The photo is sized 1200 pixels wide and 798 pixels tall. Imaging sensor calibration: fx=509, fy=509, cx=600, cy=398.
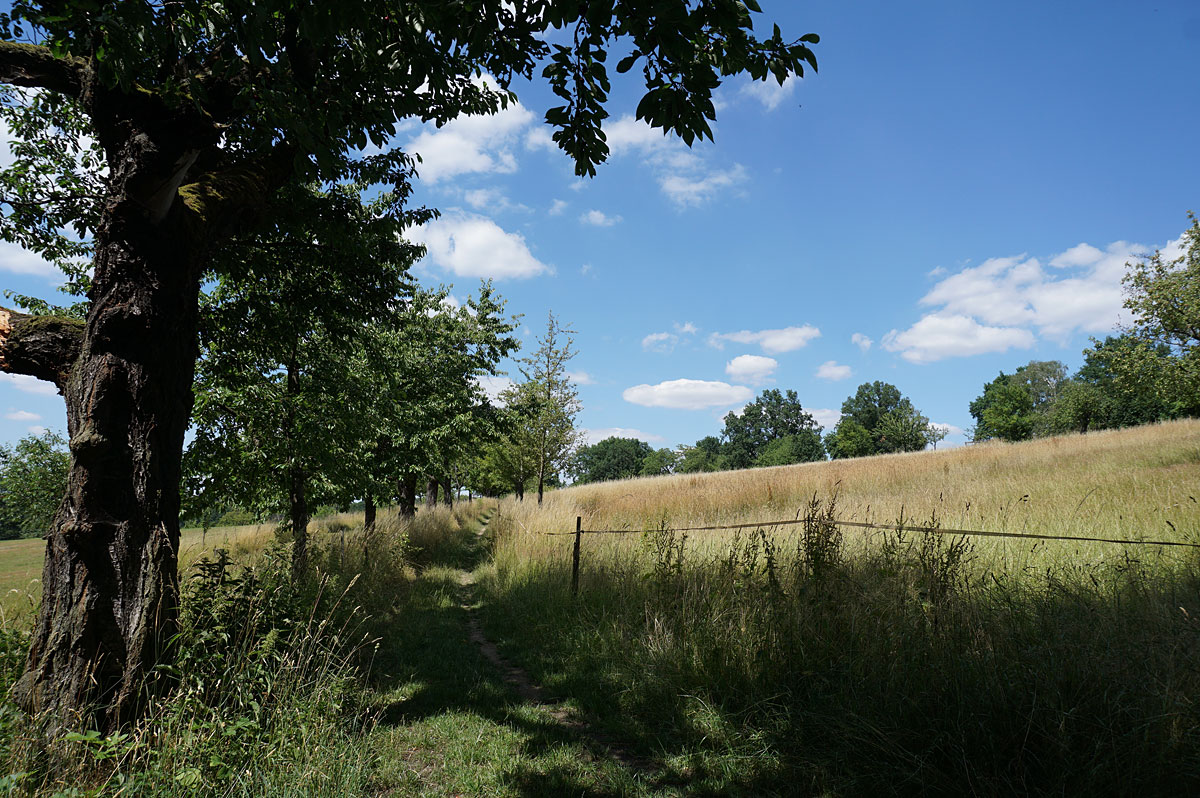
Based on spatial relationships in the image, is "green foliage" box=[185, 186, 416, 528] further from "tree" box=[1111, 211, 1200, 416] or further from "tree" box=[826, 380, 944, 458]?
"tree" box=[826, 380, 944, 458]

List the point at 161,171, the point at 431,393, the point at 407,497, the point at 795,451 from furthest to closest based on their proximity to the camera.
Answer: the point at 795,451 < the point at 407,497 < the point at 431,393 < the point at 161,171

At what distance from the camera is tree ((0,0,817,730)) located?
2973 millimetres

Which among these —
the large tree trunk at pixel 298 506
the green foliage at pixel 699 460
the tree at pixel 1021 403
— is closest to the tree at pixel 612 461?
the green foliage at pixel 699 460

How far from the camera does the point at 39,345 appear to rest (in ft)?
13.1

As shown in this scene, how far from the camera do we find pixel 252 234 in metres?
5.62

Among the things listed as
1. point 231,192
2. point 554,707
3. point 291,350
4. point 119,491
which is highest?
point 231,192

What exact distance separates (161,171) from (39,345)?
168 cm

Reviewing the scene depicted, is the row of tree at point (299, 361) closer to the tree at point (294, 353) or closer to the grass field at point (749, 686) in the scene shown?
the tree at point (294, 353)

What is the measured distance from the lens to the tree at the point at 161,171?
2.97 m

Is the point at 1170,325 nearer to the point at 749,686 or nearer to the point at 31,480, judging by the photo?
the point at 749,686

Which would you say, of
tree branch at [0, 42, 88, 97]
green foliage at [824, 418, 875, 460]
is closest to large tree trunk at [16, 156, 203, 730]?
tree branch at [0, 42, 88, 97]

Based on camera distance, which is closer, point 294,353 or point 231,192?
point 231,192

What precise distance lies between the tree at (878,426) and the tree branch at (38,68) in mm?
61164

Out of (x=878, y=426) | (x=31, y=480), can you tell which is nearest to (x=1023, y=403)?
(x=878, y=426)
